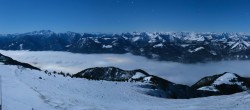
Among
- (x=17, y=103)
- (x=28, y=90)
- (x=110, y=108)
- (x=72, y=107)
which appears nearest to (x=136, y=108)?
(x=110, y=108)

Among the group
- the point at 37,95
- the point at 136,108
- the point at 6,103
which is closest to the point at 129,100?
the point at 136,108

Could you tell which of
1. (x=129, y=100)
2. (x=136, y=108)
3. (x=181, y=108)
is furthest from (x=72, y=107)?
(x=129, y=100)

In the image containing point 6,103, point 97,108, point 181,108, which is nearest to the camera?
point 6,103

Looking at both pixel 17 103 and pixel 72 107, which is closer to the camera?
pixel 17 103

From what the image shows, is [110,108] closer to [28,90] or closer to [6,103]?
[28,90]

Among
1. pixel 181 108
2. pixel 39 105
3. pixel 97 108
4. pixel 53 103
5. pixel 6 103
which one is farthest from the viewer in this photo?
pixel 181 108

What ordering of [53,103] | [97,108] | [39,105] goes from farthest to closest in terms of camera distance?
1. [97,108]
2. [53,103]
3. [39,105]

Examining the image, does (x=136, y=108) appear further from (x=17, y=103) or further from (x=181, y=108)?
(x=17, y=103)

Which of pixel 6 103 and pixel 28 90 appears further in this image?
pixel 28 90
